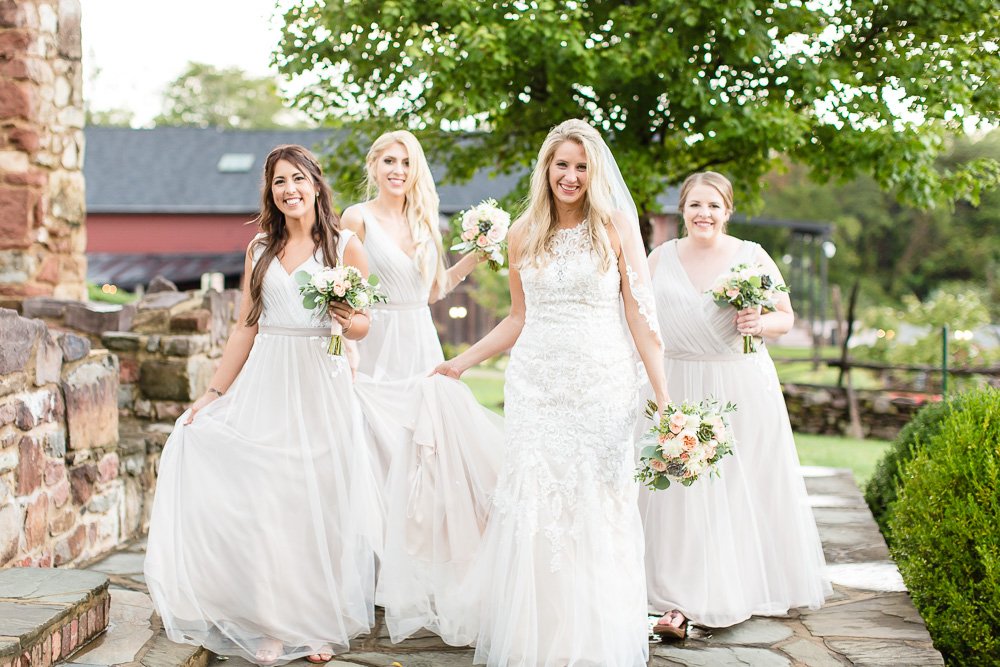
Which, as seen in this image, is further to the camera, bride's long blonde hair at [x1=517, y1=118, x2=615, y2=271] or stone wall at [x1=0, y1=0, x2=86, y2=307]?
stone wall at [x1=0, y1=0, x2=86, y2=307]

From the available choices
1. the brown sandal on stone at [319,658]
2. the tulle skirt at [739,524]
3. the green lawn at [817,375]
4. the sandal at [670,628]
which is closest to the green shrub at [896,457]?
the tulle skirt at [739,524]

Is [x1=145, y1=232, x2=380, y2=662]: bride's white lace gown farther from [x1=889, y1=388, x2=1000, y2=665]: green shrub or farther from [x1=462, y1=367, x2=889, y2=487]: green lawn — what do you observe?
[x1=462, y1=367, x2=889, y2=487]: green lawn

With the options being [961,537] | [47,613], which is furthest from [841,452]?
[47,613]

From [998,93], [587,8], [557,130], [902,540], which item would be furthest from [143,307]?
[998,93]

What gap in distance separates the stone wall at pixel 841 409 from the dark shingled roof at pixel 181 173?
55.8 feet

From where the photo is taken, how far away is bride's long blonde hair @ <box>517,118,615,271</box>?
13.2 feet

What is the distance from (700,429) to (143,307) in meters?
4.70

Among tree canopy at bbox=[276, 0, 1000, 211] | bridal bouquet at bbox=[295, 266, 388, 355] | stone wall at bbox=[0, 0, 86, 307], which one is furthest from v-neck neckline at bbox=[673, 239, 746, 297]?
stone wall at bbox=[0, 0, 86, 307]

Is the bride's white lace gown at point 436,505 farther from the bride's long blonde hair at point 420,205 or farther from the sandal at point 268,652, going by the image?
the bride's long blonde hair at point 420,205

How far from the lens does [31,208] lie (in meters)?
7.46

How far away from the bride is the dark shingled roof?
1017 inches

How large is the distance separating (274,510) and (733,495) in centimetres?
223

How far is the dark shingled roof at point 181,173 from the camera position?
32.2m

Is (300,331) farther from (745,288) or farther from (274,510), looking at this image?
(745,288)
